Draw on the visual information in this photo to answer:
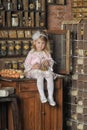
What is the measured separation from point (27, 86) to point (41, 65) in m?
0.30

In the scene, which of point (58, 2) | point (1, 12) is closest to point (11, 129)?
point (1, 12)

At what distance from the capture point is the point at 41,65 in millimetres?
4559

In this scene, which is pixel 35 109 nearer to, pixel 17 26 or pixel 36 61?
pixel 36 61

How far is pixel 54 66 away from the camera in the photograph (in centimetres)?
490

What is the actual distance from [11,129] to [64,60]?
1028mm

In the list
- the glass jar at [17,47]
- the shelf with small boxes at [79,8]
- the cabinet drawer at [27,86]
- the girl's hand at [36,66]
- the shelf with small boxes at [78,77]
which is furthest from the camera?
the shelf with small boxes at [79,8]

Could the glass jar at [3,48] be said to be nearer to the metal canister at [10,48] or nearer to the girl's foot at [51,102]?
the metal canister at [10,48]

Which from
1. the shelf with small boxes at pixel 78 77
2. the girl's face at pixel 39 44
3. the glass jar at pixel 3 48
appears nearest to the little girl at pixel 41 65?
the girl's face at pixel 39 44

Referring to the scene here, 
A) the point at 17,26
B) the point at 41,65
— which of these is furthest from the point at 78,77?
the point at 17,26

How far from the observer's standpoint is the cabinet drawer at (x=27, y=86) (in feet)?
14.4

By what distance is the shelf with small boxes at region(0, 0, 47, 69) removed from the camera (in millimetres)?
5500

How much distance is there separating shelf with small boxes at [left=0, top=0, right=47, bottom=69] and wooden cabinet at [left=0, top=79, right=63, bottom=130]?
1106 millimetres

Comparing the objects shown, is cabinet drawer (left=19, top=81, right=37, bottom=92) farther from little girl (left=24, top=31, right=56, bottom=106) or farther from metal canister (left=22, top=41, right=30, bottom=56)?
metal canister (left=22, top=41, right=30, bottom=56)

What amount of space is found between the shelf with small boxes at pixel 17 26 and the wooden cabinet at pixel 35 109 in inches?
43.6
